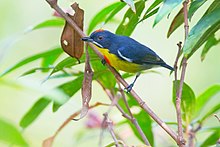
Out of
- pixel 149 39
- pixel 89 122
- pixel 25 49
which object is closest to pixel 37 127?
pixel 25 49

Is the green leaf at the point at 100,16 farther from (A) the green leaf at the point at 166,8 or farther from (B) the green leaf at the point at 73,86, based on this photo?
(A) the green leaf at the point at 166,8

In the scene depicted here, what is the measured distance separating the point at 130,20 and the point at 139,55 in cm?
40

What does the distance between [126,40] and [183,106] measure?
1.08 ft

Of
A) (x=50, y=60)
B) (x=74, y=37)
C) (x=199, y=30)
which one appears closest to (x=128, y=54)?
(x=50, y=60)

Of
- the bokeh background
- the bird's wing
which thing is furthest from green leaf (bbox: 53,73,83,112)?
the bokeh background

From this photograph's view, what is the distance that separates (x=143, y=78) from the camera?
4746mm

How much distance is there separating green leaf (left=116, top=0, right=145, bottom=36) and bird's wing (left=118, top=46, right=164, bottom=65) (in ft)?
0.76

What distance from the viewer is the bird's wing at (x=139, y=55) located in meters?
1.89

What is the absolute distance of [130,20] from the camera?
5.03 ft

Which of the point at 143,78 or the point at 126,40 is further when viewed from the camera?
the point at 143,78

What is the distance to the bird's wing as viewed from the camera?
1895 millimetres

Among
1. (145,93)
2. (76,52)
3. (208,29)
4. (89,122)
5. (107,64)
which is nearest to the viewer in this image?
(208,29)

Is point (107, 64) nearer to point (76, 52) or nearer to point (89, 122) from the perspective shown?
point (76, 52)

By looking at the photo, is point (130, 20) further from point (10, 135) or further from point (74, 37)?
point (10, 135)
